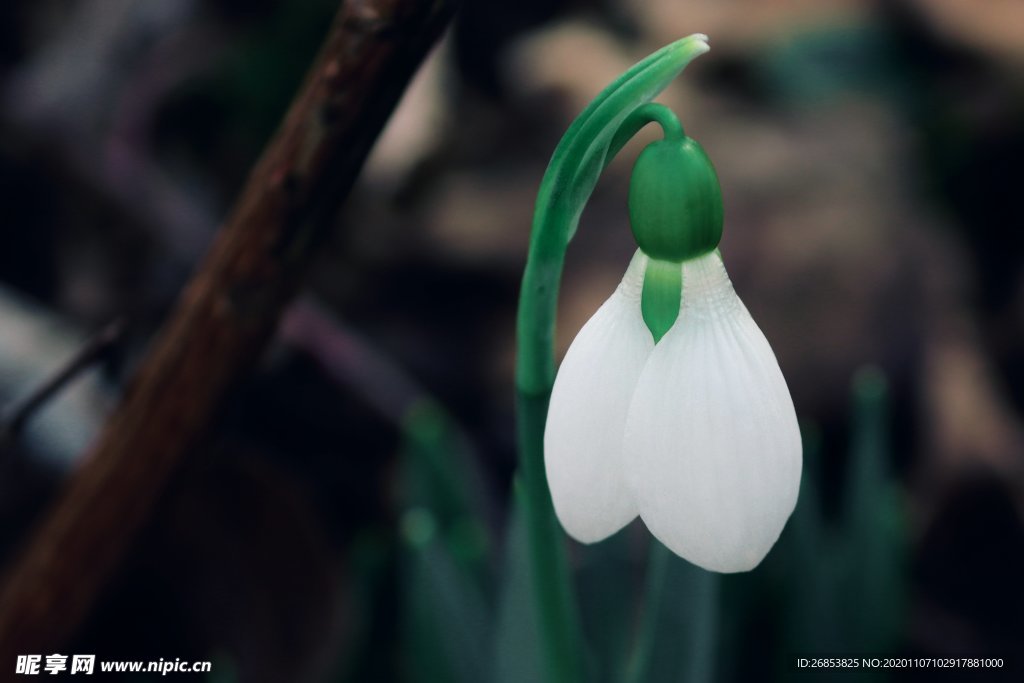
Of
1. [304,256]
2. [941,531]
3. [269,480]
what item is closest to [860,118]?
[941,531]

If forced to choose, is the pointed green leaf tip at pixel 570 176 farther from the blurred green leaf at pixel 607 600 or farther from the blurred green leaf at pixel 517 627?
the blurred green leaf at pixel 607 600

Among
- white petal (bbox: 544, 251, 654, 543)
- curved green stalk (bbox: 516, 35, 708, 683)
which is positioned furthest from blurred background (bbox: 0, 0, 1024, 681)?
white petal (bbox: 544, 251, 654, 543)

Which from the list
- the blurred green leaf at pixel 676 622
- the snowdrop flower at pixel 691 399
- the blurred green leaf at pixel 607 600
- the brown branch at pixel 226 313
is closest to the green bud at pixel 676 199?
the snowdrop flower at pixel 691 399

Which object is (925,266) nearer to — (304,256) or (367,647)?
(367,647)

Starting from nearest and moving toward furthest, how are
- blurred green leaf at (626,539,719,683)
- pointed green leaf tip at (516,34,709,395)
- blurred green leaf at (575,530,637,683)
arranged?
pointed green leaf tip at (516,34,709,395)
blurred green leaf at (626,539,719,683)
blurred green leaf at (575,530,637,683)

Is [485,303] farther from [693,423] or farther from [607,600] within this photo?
[693,423]

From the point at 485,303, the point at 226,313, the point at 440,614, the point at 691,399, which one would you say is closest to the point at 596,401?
the point at 691,399

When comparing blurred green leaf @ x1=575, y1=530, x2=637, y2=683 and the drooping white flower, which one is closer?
the drooping white flower

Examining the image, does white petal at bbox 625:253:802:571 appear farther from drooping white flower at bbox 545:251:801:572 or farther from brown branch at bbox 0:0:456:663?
brown branch at bbox 0:0:456:663
